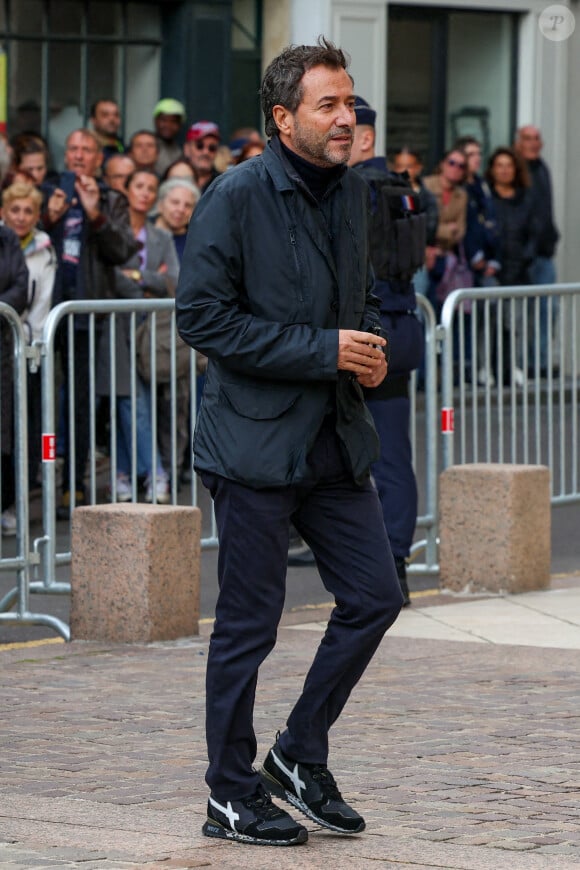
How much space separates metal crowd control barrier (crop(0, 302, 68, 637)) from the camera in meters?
8.73

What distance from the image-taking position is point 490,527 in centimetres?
957

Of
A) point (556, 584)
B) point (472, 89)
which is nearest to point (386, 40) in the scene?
point (472, 89)

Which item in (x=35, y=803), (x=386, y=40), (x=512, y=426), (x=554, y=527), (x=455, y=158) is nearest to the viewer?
(x=35, y=803)

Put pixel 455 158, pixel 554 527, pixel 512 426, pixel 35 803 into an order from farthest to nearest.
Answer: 1. pixel 455 158
2. pixel 554 527
3. pixel 512 426
4. pixel 35 803

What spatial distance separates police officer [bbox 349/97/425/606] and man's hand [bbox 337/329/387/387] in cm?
334

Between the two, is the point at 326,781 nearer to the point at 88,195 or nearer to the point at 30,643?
the point at 30,643

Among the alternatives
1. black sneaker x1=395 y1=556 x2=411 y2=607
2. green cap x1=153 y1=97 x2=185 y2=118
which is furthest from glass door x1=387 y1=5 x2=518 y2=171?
black sneaker x1=395 y1=556 x2=411 y2=607

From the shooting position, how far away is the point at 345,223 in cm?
553

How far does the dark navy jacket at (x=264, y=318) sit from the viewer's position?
17.6 feet

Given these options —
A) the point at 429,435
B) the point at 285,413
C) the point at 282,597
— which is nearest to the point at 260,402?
the point at 285,413

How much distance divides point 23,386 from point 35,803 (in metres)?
3.18

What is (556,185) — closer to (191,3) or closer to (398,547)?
(191,3)

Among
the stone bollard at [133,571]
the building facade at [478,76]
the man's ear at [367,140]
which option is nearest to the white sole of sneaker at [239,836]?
the stone bollard at [133,571]

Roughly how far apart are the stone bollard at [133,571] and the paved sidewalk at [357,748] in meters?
0.10
